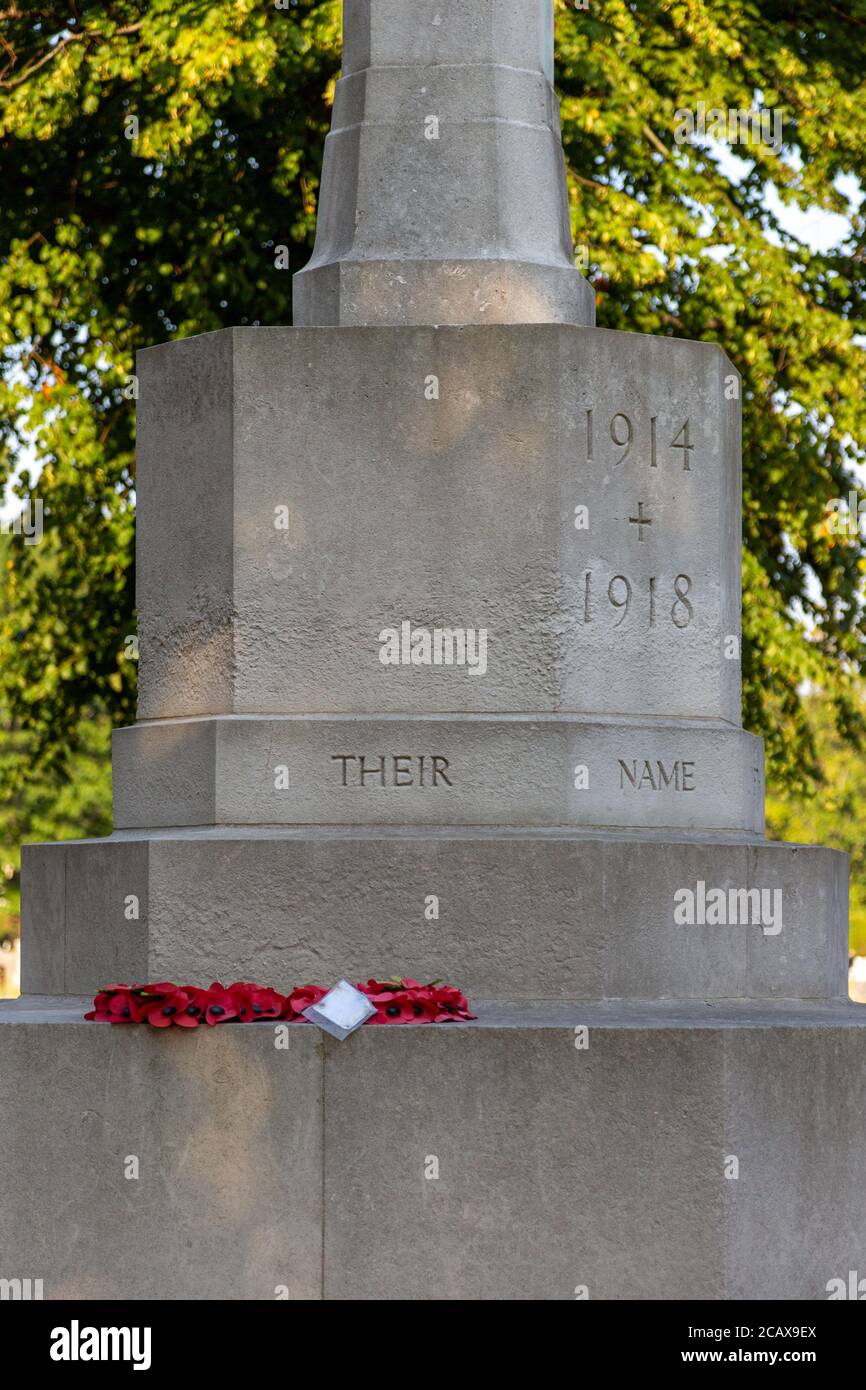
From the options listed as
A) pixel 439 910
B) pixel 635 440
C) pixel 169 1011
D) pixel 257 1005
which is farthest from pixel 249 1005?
pixel 635 440

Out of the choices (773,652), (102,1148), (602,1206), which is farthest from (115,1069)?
(773,652)

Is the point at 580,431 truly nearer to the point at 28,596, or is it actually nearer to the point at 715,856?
the point at 715,856

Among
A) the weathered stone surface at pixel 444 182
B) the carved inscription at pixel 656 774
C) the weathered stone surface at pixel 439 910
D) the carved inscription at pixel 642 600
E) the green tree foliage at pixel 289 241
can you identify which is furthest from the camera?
the green tree foliage at pixel 289 241

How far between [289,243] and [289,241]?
0.02m

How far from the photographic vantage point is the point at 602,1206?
661 cm

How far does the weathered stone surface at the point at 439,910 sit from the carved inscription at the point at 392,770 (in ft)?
0.67

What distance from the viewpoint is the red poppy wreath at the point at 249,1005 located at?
6688mm

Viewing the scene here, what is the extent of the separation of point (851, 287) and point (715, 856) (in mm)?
10257

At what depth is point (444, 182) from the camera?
8.33 metres
